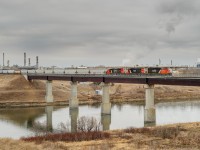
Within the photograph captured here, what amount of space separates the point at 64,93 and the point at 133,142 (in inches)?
3281

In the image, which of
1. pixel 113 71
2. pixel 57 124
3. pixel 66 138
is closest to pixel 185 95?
pixel 113 71

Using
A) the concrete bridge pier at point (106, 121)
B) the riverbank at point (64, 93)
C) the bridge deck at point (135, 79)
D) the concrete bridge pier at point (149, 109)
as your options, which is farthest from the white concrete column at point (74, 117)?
the riverbank at point (64, 93)

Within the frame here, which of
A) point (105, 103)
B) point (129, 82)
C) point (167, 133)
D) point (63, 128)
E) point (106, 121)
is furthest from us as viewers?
point (105, 103)

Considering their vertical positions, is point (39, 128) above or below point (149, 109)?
below

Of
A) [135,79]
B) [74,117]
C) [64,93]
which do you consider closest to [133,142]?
[135,79]

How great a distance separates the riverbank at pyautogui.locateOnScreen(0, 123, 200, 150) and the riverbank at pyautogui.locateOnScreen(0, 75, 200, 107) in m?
63.8

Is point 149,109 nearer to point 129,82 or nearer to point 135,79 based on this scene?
point 135,79

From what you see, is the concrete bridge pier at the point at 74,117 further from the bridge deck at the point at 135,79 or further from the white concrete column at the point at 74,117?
the bridge deck at the point at 135,79

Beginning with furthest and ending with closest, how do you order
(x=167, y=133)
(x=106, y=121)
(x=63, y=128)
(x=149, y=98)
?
(x=106, y=121), (x=149, y=98), (x=63, y=128), (x=167, y=133)

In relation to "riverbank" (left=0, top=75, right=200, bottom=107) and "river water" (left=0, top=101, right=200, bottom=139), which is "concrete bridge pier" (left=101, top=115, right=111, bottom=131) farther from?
"riverbank" (left=0, top=75, right=200, bottom=107)

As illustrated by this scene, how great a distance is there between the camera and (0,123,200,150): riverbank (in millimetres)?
36062

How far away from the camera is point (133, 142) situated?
39.4m

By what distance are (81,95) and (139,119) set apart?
50.1 meters

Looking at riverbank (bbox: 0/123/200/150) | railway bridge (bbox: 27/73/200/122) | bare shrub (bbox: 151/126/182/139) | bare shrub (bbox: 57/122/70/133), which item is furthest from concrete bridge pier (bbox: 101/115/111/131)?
bare shrub (bbox: 151/126/182/139)
